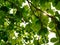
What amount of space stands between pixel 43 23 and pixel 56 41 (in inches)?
9.7

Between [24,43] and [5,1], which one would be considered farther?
[24,43]

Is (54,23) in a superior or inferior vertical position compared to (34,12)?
inferior

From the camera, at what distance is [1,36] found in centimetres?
298

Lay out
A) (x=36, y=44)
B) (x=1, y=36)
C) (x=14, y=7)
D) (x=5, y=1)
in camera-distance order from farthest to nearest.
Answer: (x=1, y=36), (x=5, y=1), (x=14, y=7), (x=36, y=44)

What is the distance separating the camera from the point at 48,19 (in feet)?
7.11

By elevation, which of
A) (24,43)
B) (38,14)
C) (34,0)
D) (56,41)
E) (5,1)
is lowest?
(56,41)

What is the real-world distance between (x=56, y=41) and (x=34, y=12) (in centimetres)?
52

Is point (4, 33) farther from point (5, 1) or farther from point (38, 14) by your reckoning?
point (38, 14)

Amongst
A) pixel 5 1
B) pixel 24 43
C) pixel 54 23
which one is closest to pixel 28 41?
pixel 24 43

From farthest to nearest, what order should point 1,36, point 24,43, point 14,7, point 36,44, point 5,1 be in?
point 24,43
point 1,36
point 5,1
point 14,7
point 36,44

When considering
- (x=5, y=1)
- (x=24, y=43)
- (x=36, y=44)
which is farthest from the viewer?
(x=24, y=43)

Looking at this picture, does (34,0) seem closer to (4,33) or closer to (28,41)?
(4,33)

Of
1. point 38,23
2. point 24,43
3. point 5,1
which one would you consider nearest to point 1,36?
point 5,1

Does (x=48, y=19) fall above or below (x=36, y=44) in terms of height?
above
